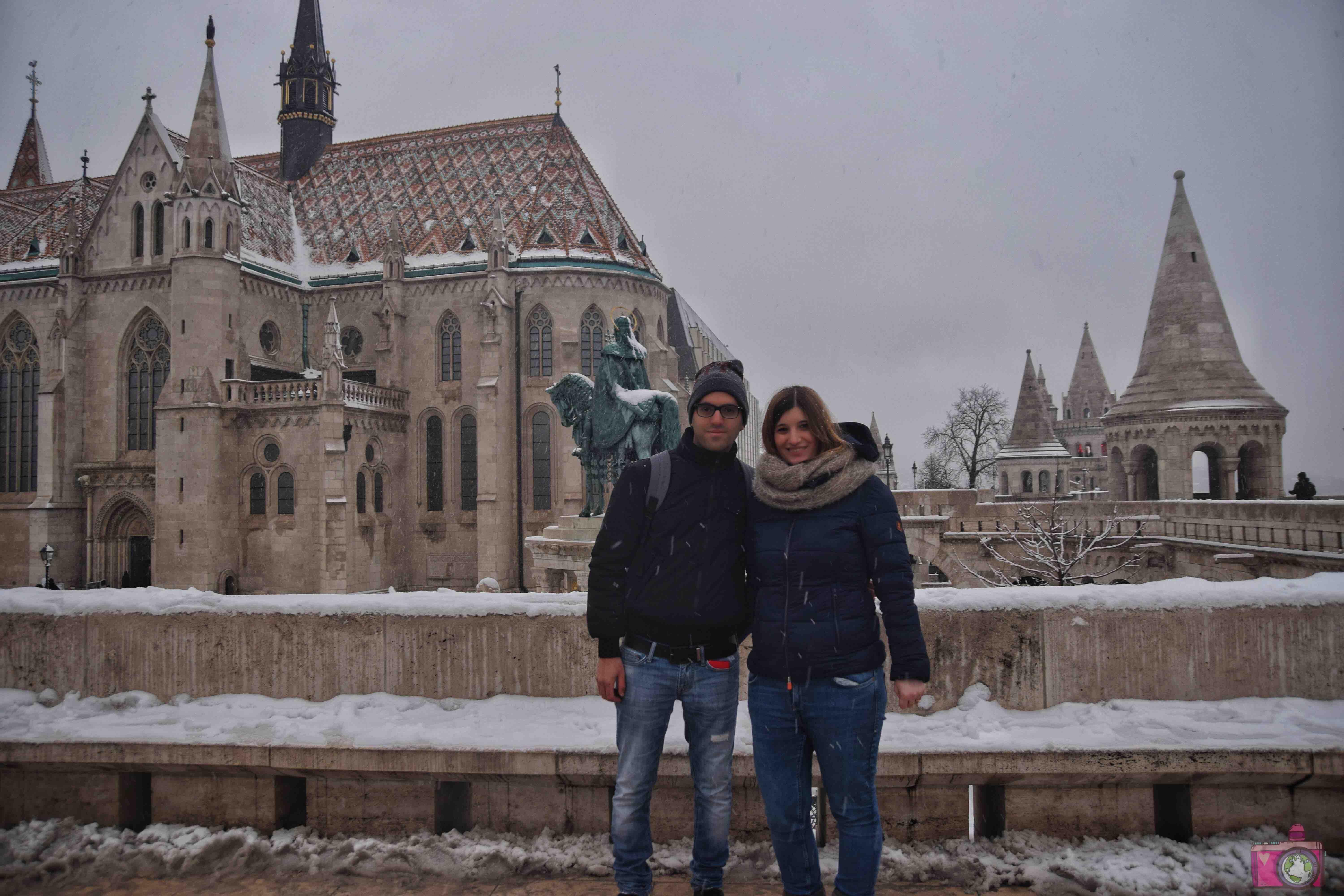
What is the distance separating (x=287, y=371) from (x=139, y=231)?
7363 mm

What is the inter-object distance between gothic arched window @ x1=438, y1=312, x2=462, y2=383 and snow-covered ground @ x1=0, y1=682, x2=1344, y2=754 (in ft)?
88.8

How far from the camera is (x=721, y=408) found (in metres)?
3.28

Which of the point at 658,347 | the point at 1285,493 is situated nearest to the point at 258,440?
the point at 658,347

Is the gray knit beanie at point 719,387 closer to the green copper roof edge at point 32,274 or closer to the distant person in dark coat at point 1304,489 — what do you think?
the distant person in dark coat at point 1304,489

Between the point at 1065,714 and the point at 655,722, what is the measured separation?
2.52m

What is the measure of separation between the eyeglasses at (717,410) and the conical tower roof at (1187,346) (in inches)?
1021

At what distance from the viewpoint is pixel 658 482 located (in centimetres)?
326

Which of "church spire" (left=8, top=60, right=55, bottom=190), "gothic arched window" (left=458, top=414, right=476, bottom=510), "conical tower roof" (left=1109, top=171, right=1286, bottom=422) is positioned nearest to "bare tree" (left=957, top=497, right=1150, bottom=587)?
"conical tower roof" (left=1109, top=171, right=1286, bottom=422)

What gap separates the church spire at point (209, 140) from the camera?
2814cm

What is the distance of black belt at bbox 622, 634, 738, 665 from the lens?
3137mm

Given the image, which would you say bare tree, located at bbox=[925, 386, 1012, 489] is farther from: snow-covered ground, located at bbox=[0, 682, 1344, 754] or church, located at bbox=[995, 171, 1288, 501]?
snow-covered ground, located at bbox=[0, 682, 1344, 754]

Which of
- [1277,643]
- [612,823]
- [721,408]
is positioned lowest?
[612,823]

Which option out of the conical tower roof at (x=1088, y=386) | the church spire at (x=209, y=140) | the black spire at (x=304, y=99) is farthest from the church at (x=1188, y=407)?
the conical tower roof at (x=1088, y=386)

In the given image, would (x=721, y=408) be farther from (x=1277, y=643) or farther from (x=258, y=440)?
(x=258, y=440)
